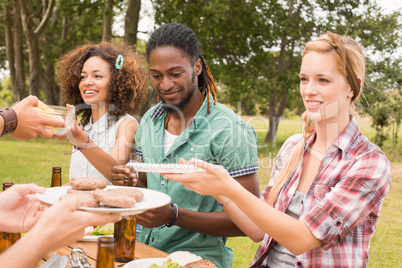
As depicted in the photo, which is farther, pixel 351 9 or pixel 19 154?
pixel 351 9

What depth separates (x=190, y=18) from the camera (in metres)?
12.4

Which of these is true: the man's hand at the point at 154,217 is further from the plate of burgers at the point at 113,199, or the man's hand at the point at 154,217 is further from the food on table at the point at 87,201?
the food on table at the point at 87,201

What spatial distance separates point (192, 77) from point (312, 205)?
3.90 feet

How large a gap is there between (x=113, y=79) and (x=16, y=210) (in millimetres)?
2058

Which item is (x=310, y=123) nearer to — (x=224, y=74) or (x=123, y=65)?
(x=123, y=65)

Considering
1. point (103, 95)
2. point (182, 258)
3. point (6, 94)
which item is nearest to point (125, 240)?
point (182, 258)

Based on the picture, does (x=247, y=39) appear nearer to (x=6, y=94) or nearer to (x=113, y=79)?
(x=113, y=79)

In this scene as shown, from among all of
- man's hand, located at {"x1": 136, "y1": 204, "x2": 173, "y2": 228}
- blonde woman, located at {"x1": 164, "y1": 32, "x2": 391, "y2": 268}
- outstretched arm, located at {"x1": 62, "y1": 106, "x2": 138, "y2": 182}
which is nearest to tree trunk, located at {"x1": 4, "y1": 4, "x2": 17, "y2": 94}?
outstretched arm, located at {"x1": 62, "y1": 106, "x2": 138, "y2": 182}

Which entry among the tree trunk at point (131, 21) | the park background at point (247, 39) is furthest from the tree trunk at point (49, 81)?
the tree trunk at point (131, 21)

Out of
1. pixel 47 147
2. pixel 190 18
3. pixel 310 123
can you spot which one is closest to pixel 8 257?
pixel 310 123

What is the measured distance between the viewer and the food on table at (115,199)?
1.64 meters

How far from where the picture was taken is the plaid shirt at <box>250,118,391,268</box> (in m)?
2.15

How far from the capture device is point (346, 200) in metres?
2.16

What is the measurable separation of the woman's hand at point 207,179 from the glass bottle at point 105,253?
1.44ft
